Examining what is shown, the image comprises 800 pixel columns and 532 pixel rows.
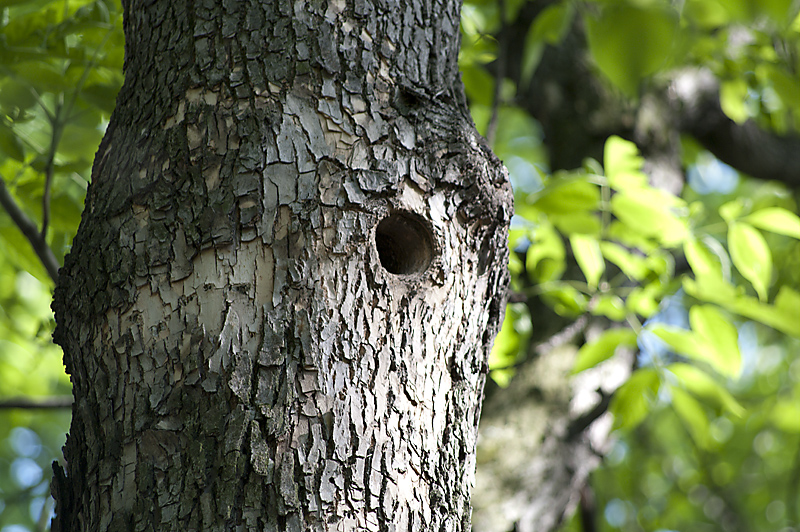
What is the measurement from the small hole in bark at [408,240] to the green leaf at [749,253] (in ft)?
3.79

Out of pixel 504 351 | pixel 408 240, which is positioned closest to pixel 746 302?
pixel 504 351

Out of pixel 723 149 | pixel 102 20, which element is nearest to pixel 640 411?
pixel 102 20

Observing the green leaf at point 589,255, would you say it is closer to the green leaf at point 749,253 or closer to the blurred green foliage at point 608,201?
the blurred green foliage at point 608,201

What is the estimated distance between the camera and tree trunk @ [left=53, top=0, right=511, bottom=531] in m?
0.96

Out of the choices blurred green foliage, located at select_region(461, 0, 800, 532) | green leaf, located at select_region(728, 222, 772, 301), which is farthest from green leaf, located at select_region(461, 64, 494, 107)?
green leaf, located at select_region(728, 222, 772, 301)

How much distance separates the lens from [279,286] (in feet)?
3.30

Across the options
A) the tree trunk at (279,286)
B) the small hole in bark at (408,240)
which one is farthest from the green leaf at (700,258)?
the small hole in bark at (408,240)

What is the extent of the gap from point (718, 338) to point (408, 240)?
1227 millimetres

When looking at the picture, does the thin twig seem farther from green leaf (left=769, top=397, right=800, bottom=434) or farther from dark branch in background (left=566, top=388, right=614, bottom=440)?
green leaf (left=769, top=397, right=800, bottom=434)

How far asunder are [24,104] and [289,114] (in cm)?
96

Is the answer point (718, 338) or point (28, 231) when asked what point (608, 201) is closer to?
point (718, 338)

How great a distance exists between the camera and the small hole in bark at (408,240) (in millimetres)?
1125

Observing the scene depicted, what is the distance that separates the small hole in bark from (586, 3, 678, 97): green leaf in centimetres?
57

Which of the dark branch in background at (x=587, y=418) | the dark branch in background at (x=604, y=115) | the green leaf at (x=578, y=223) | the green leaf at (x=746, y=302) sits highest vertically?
the dark branch in background at (x=604, y=115)
